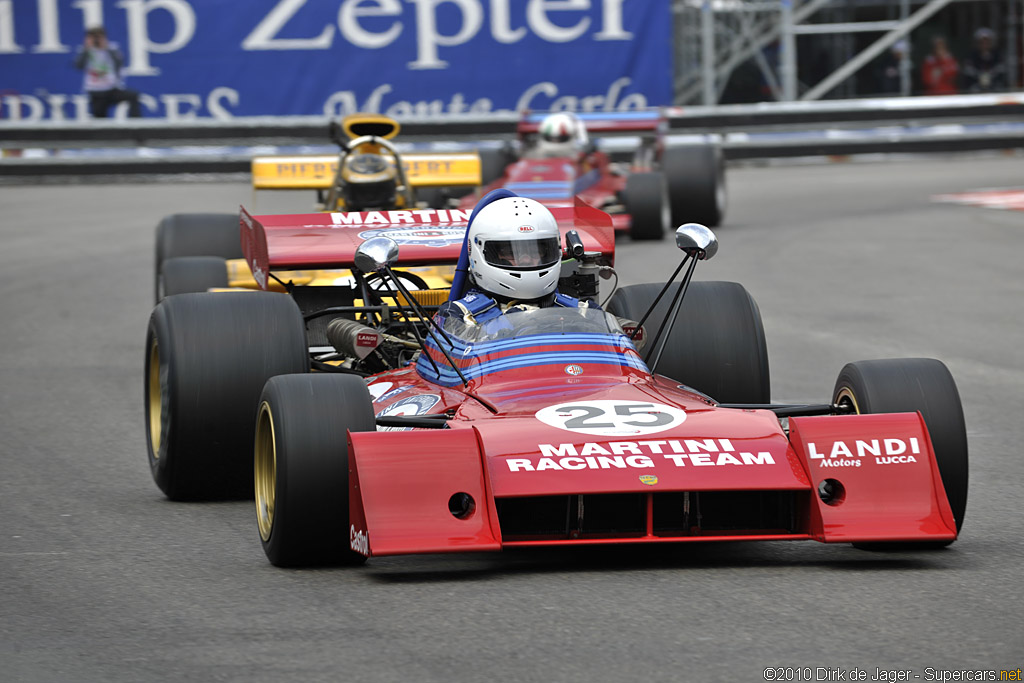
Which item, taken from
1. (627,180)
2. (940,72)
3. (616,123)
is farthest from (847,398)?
(940,72)

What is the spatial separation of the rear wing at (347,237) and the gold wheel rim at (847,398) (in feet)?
7.28

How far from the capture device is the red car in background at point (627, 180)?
19.2 meters

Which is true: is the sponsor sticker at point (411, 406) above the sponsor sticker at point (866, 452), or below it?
above

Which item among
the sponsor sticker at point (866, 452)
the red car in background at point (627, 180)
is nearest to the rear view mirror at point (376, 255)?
the sponsor sticker at point (866, 452)

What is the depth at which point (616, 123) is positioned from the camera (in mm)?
21203

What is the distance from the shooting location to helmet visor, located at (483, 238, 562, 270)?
7777 mm

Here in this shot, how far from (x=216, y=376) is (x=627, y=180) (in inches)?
475

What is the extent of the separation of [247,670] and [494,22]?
75.0 ft

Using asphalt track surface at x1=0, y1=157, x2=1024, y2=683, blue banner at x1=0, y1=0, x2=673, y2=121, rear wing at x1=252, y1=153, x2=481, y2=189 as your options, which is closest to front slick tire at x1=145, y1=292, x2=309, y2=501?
asphalt track surface at x1=0, y1=157, x2=1024, y2=683

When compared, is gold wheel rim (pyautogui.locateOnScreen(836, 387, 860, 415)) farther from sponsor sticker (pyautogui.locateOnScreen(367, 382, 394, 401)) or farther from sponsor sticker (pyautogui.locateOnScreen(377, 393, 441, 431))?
sponsor sticker (pyautogui.locateOnScreen(367, 382, 394, 401))

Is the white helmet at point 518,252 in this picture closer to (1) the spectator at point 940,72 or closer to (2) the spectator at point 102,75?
(2) the spectator at point 102,75

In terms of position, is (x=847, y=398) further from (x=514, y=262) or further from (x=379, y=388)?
(x=379, y=388)

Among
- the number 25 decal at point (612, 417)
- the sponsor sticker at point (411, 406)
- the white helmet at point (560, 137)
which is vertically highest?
the white helmet at point (560, 137)

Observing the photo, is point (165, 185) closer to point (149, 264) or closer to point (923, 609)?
point (149, 264)
